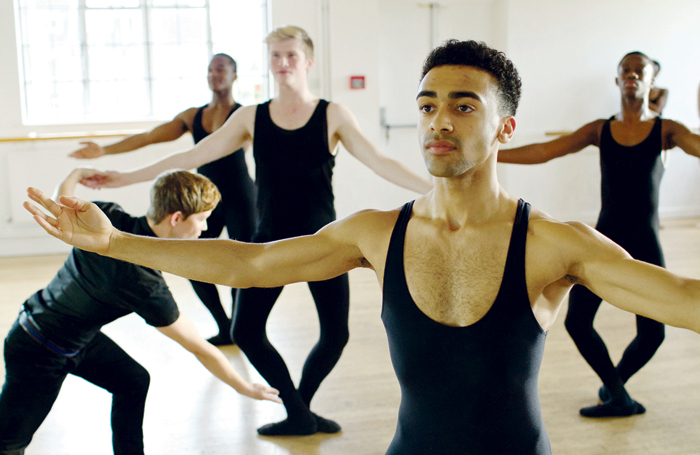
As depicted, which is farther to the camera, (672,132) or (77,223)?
(672,132)

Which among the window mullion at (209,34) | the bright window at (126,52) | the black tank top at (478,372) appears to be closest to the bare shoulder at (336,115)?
the black tank top at (478,372)

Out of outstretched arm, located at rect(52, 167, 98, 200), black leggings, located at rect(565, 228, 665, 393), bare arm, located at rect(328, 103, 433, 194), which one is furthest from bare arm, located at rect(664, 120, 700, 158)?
outstretched arm, located at rect(52, 167, 98, 200)

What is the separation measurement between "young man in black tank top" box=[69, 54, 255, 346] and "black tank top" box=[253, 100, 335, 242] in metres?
0.93

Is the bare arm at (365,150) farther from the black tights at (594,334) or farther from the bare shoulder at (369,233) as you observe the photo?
the bare shoulder at (369,233)

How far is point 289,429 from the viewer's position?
256 centimetres

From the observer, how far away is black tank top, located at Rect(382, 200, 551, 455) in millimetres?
1204

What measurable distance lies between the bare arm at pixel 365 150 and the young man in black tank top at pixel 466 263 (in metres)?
1.20

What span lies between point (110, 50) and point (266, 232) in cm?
476

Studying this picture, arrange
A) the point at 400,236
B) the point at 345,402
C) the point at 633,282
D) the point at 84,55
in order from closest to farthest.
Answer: the point at 633,282 < the point at 400,236 < the point at 345,402 < the point at 84,55

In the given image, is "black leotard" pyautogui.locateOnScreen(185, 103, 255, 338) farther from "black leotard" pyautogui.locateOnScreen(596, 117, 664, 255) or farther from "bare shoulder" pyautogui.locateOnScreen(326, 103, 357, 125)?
"black leotard" pyautogui.locateOnScreen(596, 117, 664, 255)

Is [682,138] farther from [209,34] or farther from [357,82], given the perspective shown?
[209,34]

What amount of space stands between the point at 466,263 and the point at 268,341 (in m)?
1.40

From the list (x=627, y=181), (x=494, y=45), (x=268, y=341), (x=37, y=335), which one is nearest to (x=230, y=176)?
(x=268, y=341)

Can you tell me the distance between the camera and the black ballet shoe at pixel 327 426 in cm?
260
